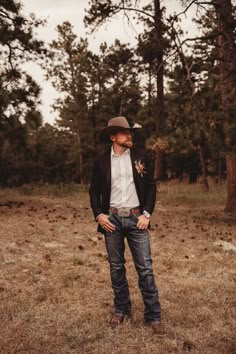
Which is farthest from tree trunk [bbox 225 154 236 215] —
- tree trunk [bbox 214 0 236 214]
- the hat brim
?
the hat brim

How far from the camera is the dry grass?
400 centimetres

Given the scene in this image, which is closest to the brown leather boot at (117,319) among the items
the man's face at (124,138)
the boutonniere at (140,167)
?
the boutonniere at (140,167)

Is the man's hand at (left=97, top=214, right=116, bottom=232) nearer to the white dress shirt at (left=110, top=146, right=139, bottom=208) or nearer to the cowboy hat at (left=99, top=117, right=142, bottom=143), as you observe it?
the white dress shirt at (left=110, top=146, right=139, bottom=208)

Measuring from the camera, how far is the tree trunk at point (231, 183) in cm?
1207

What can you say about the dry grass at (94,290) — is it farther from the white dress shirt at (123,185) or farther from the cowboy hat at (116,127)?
the cowboy hat at (116,127)

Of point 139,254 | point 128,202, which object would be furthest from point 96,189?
point 139,254

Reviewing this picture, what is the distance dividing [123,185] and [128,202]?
193mm

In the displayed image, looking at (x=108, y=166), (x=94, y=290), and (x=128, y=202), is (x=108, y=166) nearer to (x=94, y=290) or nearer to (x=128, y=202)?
(x=128, y=202)

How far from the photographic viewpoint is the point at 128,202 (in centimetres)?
431

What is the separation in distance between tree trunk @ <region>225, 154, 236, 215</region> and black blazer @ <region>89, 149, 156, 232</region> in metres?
8.06

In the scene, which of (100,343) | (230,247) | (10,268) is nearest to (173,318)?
(100,343)

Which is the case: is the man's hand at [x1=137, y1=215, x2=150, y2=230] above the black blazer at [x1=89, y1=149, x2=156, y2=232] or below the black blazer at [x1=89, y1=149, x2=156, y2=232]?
below

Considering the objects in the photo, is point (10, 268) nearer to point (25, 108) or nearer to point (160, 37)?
point (25, 108)

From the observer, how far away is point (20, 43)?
1230 centimetres
